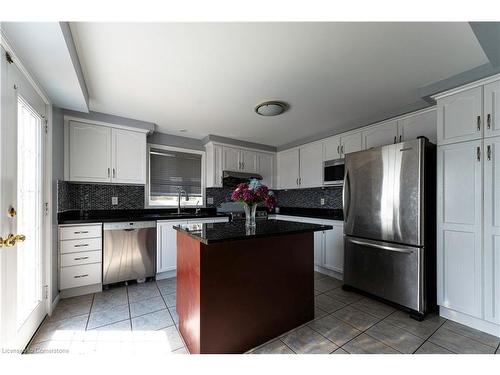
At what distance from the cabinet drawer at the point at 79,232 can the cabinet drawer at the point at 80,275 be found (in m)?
0.35

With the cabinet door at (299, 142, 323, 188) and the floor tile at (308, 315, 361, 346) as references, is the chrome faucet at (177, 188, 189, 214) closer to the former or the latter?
the cabinet door at (299, 142, 323, 188)

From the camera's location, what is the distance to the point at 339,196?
12.2ft

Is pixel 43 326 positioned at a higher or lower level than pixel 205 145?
lower

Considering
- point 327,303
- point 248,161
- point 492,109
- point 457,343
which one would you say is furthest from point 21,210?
point 492,109

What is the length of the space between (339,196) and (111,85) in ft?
11.6

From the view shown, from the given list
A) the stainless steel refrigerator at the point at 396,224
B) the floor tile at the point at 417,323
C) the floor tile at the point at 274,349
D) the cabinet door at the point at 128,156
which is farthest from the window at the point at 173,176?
the floor tile at the point at 417,323

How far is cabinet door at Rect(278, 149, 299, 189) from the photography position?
13.9ft

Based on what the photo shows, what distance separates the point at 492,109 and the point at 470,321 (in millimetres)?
1862

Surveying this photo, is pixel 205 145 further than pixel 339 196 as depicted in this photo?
Yes

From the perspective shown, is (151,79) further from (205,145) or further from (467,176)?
(467,176)

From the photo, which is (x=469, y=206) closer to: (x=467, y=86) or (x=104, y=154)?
(x=467, y=86)

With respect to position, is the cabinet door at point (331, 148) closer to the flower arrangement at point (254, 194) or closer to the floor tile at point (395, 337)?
the flower arrangement at point (254, 194)
